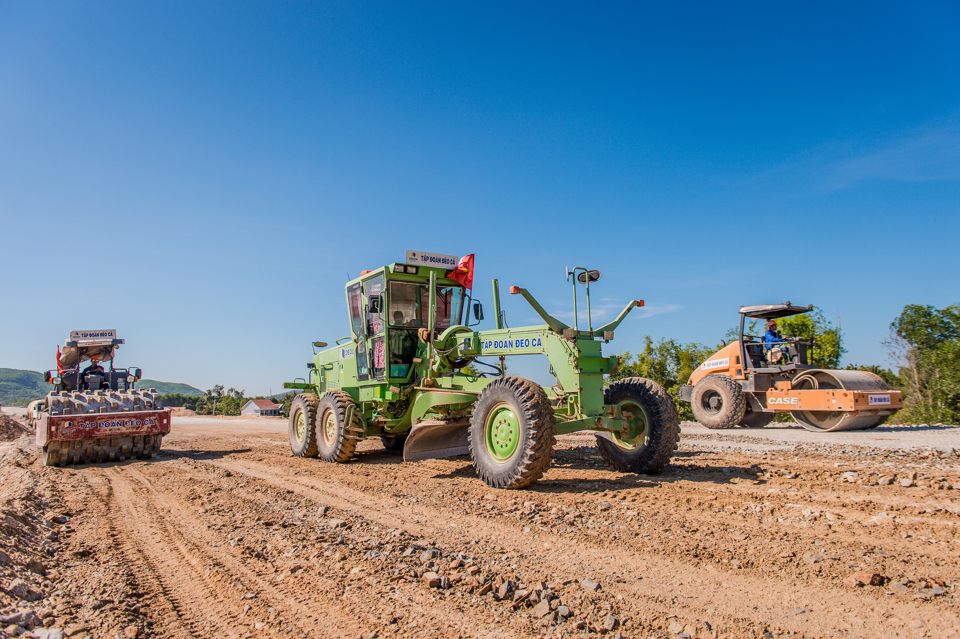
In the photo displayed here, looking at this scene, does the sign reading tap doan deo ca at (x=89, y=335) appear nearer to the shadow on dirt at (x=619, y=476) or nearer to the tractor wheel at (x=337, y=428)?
the tractor wheel at (x=337, y=428)

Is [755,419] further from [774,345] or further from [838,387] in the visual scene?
[838,387]

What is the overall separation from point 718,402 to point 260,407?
8505 cm

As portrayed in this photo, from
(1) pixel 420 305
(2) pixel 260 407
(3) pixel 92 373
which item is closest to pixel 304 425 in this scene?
(1) pixel 420 305

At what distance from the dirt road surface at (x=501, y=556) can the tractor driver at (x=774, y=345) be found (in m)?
5.65

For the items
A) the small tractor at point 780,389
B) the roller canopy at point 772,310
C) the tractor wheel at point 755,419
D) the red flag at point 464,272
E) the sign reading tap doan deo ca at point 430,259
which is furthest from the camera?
the tractor wheel at point 755,419

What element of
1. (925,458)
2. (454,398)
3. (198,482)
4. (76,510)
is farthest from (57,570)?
Result: (925,458)

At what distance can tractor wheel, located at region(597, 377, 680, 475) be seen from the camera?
6465mm

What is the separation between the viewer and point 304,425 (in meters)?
10.3

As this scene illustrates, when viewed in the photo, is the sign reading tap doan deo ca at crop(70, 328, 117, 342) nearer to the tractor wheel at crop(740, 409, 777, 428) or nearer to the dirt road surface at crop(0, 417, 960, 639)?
the dirt road surface at crop(0, 417, 960, 639)

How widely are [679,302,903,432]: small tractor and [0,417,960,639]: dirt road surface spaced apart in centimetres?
442

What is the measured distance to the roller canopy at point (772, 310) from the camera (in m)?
11.8

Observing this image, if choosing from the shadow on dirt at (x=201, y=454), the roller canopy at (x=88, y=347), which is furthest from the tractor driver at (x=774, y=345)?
the roller canopy at (x=88, y=347)

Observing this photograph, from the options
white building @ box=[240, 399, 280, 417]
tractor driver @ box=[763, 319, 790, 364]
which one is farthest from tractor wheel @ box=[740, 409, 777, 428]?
white building @ box=[240, 399, 280, 417]

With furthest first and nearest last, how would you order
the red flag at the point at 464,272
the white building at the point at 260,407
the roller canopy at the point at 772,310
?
the white building at the point at 260,407 → the roller canopy at the point at 772,310 → the red flag at the point at 464,272
